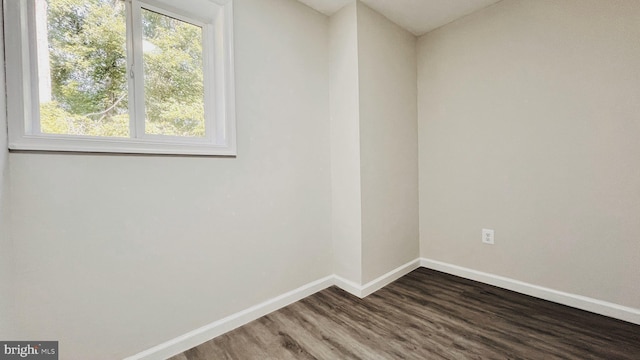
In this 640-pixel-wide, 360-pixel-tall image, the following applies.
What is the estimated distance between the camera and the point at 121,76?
1417 mm

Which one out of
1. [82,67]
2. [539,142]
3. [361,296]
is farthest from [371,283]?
[82,67]

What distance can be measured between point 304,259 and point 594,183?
212cm

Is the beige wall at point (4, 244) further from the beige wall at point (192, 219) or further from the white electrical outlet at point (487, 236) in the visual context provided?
the white electrical outlet at point (487, 236)

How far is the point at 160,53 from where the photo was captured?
1551 millimetres

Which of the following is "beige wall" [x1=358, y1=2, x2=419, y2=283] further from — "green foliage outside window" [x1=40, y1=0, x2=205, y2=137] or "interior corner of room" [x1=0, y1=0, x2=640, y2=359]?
"green foliage outside window" [x1=40, y1=0, x2=205, y2=137]

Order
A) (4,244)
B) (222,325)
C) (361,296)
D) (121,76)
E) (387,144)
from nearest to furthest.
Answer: (4,244) → (121,76) → (222,325) → (361,296) → (387,144)

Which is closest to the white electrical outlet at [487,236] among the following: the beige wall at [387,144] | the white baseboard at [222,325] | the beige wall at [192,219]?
the beige wall at [387,144]

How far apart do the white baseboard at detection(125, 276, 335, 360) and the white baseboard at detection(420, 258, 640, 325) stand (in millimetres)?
1325

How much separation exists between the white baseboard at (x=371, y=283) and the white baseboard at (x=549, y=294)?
422 mm

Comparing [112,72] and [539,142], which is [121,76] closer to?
[112,72]

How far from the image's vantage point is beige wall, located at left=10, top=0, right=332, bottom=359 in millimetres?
1174

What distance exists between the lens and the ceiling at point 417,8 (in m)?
2.08

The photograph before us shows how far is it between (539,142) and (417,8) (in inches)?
57.1

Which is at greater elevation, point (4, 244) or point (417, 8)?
point (417, 8)
